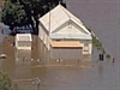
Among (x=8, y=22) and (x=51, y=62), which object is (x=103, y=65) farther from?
(x=8, y=22)

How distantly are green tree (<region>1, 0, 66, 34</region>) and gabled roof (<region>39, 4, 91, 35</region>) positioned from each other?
941 mm

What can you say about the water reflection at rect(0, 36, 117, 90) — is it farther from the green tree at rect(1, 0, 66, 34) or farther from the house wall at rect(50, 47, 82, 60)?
the green tree at rect(1, 0, 66, 34)

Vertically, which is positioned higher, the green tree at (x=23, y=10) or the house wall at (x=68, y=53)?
the green tree at (x=23, y=10)

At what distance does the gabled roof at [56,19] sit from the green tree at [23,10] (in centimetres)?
94

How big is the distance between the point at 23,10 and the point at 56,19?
3.02m

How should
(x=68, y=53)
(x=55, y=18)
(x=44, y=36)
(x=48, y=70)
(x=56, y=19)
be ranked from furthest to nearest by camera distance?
(x=44, y=36), (x=55, y=18), (x=56, y=19), (x=68, y=53), (x=48, y=70)

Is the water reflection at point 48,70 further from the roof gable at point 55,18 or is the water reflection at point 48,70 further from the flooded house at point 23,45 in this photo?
the roof gable at point 55,18

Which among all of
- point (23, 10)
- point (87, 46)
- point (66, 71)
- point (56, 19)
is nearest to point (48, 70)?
point (66, 71)

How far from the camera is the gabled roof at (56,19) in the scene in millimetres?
24547

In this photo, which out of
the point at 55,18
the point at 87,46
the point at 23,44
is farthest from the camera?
the point at 55,18

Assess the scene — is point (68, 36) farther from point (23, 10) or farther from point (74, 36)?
point (23, 10)

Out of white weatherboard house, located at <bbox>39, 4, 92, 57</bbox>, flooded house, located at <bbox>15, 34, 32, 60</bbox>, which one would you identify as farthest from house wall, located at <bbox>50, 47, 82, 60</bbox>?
flooded house, located at <bbox>15, 34, 32, 60</bbox>

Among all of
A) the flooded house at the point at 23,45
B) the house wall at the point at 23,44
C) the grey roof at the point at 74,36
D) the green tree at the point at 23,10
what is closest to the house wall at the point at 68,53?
the grey roof at the point at 74,36

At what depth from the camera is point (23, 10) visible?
28.3 m
